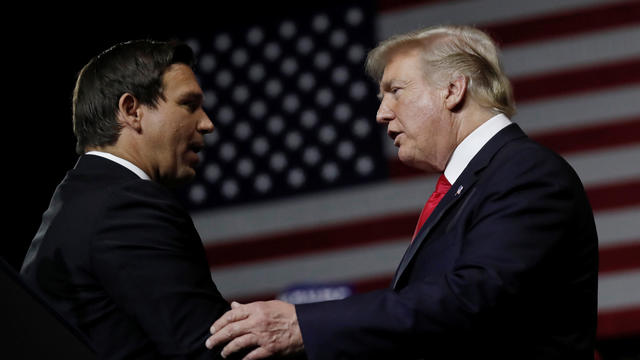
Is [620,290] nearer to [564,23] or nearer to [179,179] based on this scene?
[564,23]

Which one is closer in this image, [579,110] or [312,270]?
[579,110]

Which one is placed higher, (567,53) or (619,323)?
(567,53)

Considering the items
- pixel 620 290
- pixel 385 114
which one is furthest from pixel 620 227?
pixel 385 114

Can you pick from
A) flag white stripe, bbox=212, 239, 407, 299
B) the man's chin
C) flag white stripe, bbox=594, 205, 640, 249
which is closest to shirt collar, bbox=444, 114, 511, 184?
the man's chin

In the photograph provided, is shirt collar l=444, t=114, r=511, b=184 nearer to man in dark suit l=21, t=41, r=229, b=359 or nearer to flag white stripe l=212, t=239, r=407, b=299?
man in dark suit l=21, t=41, r=229, b=359

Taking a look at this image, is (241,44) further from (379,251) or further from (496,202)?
(496,202)

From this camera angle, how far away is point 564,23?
423 centimetres

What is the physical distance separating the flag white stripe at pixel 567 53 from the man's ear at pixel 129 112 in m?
2.71

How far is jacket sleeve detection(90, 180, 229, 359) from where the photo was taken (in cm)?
160

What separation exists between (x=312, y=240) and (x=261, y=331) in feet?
9.74

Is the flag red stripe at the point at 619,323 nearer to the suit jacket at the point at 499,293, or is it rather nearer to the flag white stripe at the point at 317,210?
the flag white stripe at the point at 317,210

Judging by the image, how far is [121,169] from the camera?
1.79 metres

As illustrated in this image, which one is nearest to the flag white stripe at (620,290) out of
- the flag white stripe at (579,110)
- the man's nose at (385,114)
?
the flag white stripe at (579,110)

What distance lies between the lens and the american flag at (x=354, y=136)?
4109mm
